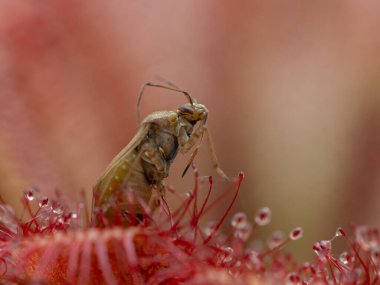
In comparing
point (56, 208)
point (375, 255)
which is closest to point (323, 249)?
point (375, 255)

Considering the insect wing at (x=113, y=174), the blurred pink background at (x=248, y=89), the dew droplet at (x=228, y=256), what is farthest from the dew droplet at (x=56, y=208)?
the blurred pink background at (x=248, y=89)

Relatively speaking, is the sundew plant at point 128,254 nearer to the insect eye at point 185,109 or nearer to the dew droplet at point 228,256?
the dew droplet at point 228,256

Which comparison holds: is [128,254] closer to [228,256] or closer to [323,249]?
[228,256]

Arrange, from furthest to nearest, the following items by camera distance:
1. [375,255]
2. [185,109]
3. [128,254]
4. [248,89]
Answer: [248,89] < [185,109] < [375,255] < [128,254]

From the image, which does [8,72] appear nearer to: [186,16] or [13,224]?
[186,16]

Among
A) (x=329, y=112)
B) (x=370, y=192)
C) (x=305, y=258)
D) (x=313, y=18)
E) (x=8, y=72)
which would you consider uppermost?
Result: (x=313, y=18)

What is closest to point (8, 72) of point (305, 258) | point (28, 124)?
point (28, 124)

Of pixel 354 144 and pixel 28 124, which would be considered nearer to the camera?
pixel 28 124
